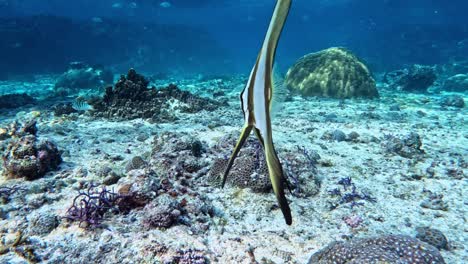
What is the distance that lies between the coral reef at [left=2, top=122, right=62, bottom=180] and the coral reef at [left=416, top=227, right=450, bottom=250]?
21.1ft

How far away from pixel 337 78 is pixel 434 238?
11.7 metres

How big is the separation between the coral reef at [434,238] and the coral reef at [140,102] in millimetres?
7693

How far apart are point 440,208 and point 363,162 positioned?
6.08ft

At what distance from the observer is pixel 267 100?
3.19 feet

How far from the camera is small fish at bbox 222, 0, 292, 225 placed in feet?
2.71

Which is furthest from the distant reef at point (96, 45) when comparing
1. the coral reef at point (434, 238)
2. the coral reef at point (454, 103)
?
the coral reef at point (434, 238)

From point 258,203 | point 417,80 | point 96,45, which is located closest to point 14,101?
point 258,203

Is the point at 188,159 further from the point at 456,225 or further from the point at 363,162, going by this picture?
the point at 456,225

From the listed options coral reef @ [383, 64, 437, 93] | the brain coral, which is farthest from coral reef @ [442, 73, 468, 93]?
the brain coral

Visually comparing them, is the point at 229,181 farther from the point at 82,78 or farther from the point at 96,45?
the point at 96,45

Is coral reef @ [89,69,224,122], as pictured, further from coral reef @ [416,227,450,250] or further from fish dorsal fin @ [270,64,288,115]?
fish dorsal fin @ [270,64,288,115]

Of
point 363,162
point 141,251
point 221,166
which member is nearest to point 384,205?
point 363,162

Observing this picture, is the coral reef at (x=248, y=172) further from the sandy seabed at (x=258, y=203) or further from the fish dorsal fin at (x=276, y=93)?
the fish dorsal fin at (x=276, y=93)

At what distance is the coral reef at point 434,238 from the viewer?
3586 millimetres
